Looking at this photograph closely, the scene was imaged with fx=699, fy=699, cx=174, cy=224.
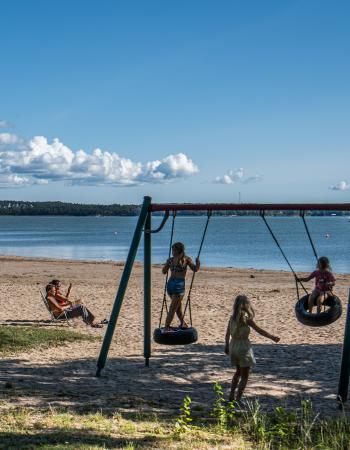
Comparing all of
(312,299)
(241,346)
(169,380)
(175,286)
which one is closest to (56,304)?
(175,286)

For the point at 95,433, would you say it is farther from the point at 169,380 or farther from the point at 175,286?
the point at 175,286

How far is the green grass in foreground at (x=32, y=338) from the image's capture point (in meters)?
11.8

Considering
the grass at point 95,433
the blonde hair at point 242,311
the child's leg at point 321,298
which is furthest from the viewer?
the child's leg at point 321,298

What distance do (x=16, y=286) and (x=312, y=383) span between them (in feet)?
55.0

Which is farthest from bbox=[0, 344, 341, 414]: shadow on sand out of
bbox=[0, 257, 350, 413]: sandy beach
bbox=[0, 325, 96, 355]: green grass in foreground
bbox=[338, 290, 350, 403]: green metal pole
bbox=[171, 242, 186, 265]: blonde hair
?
bbox=[171, 242, 186, 265]: blonde hair

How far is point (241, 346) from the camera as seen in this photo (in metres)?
8.10

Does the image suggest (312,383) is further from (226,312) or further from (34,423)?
(226,312)

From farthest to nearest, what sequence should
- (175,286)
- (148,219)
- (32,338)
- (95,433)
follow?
(32,338) → (175,286) → (148,219) → (95,433)

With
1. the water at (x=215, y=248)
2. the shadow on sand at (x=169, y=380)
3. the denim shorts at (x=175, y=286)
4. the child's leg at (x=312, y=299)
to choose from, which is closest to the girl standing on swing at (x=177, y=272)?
the denim shorts at (x=175, y=286)

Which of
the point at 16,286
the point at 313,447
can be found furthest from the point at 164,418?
the point at 16,286

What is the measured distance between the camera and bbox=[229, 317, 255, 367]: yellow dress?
26.6 feet

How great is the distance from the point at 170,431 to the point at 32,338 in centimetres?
620

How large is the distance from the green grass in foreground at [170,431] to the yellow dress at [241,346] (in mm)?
683

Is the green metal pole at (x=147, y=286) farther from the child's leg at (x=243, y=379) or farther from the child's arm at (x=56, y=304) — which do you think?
the child's arm at (x=56, y=304)
